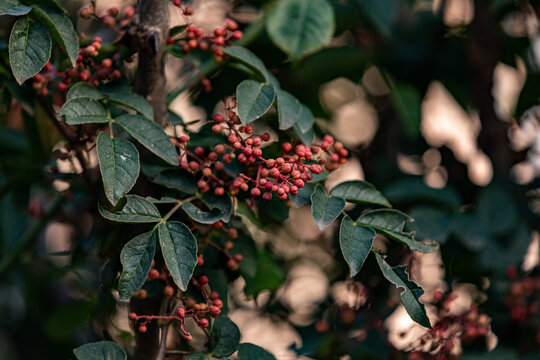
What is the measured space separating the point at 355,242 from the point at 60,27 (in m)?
0.44

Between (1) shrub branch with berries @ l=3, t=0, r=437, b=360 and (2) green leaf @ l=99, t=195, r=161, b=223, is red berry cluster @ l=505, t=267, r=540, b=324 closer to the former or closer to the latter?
(1) shrub branch with berries @ l=3, t=0, r=437, b=360

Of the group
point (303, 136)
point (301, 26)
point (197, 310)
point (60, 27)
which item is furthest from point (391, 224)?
point (60, 27)

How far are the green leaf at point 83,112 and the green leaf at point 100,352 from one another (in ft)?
0.84

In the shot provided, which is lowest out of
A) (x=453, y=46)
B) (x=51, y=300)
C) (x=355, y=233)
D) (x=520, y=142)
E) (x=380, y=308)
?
(x=51, y=300)

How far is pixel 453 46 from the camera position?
1515mm

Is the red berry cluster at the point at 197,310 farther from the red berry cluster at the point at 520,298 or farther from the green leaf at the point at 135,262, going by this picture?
the red berry cluster at the point at 520,298

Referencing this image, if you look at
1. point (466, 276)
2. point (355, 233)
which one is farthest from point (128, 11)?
point (466, 276)

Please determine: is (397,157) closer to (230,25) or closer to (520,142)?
(520,142)

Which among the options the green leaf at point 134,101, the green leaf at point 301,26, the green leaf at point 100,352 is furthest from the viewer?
the green leaf at point 301,26

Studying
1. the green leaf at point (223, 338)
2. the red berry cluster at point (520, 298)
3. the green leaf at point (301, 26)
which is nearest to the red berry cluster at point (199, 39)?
the green leaf at point (301, 26)

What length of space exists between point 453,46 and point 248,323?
91cm

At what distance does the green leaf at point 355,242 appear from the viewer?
70 centimetres

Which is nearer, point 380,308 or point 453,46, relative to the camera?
point 380,308

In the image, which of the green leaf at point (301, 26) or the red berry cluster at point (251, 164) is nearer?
the red berry cluster at point (251, 164)
